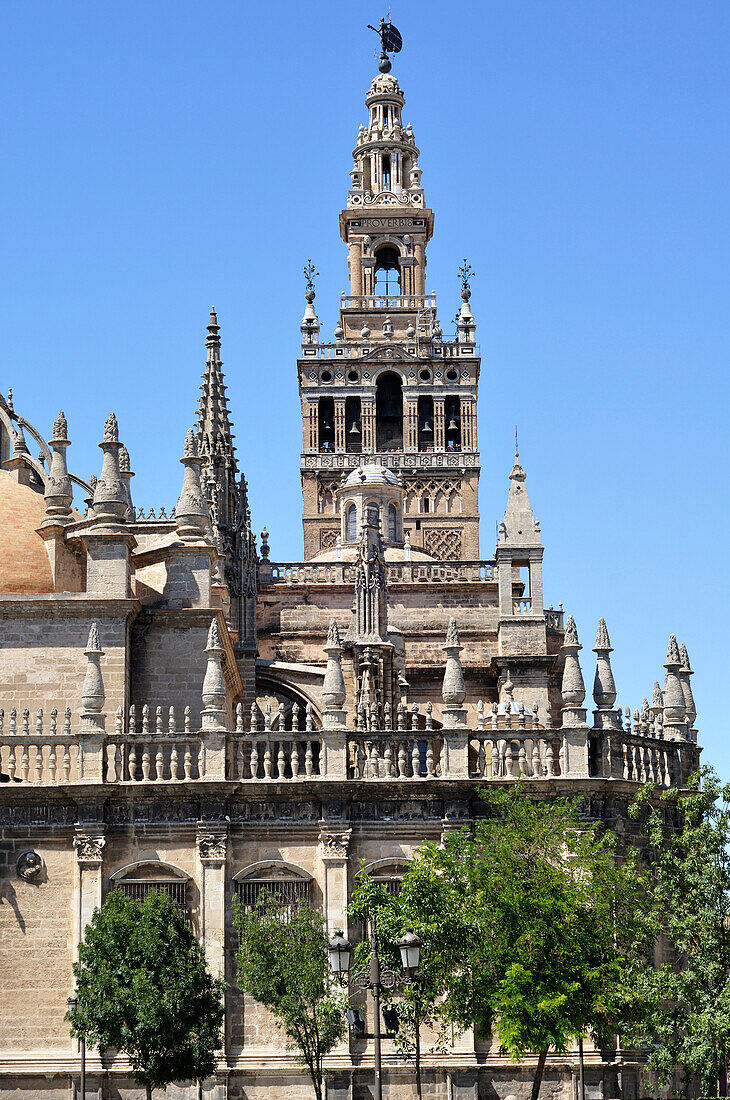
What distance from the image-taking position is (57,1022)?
1537 inches

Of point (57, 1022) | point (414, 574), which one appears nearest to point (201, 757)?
point (57, 1022)

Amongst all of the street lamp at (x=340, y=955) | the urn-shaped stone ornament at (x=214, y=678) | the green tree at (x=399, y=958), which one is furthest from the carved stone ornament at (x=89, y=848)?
the street lamp at (x=340, y=955)

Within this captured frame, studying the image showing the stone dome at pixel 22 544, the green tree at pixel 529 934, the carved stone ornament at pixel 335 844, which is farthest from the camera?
the stone dome at pixel 22 544

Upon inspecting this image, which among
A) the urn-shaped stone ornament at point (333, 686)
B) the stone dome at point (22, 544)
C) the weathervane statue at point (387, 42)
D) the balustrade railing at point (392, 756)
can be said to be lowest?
the balustrade railing at point (392, 756)

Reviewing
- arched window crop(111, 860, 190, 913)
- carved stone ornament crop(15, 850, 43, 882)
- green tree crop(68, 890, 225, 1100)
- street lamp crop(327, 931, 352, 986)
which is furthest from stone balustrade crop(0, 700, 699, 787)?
street lamp crop(327, 931, 352, 986)

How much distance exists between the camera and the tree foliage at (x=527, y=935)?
120 ft

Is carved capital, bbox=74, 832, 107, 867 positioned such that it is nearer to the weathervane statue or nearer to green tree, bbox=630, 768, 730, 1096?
green tree, bbox=630, 768, 730, 1096

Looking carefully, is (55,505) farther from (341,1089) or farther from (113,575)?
(341,1089)

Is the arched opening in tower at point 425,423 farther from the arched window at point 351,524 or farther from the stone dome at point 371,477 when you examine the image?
the arched window at point 351,524

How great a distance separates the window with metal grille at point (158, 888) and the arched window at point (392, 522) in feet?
110

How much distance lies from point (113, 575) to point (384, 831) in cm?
861

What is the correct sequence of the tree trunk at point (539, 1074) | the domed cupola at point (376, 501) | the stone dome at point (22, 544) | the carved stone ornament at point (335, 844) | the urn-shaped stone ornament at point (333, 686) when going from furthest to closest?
the domed cupola at point (376, 501) < the stone dome at point (22, 544) < the urn-shaped stone ornament at point (333, 686) < the carved stone ornament at point (335, 844) < the tree trunk at point (539, 1074)

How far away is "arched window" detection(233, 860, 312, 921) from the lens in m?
39.9

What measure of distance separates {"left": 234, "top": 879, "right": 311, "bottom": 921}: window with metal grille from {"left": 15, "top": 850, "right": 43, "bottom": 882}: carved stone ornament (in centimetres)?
387
